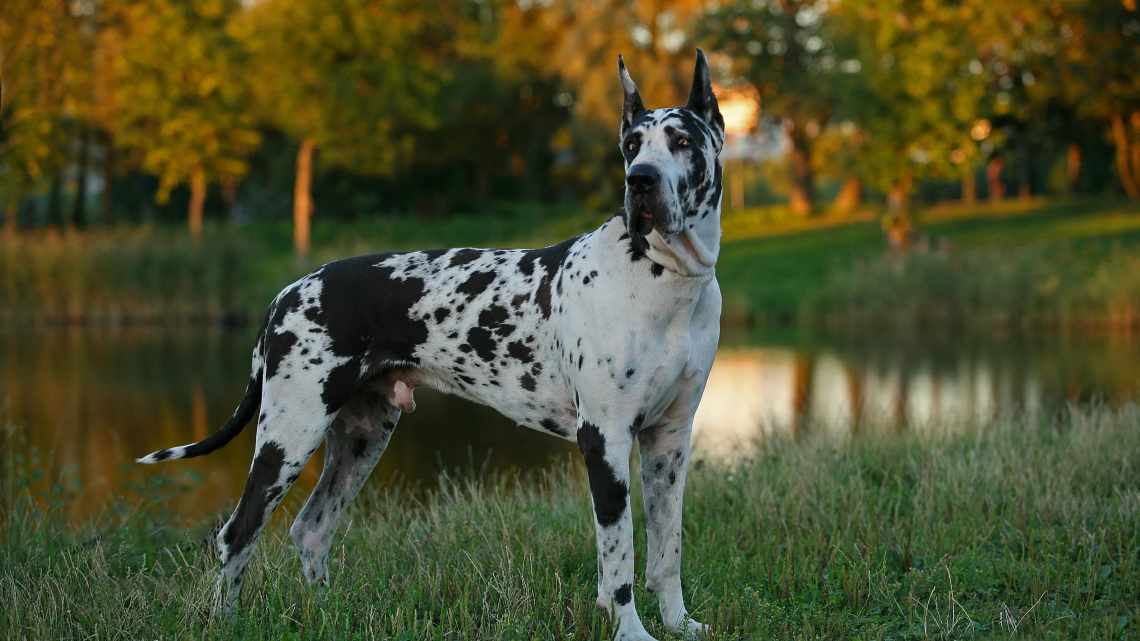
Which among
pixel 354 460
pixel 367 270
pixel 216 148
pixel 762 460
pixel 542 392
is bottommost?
pixel 762 460

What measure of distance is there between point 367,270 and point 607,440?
1329mm

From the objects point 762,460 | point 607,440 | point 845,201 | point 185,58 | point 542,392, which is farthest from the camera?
point 845,201

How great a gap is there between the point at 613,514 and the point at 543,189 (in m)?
44.6

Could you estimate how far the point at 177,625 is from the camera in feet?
14.8

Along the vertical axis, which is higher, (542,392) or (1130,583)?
(542,392)

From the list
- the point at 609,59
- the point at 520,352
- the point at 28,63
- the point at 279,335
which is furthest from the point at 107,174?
the point at 520,352

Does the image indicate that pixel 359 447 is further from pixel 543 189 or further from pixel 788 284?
pixel 543 189

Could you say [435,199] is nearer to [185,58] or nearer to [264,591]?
[185,58]

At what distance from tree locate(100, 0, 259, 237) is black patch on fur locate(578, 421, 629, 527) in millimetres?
29275

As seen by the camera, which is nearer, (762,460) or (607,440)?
(607,440)

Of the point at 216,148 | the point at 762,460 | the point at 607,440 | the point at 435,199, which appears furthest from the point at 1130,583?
the point at 435,199

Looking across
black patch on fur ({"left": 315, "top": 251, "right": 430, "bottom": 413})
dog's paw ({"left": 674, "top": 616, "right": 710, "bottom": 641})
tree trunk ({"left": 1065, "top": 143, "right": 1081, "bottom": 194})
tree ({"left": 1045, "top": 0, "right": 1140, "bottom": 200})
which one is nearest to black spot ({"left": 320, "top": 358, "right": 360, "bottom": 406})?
black patch on fur ({"left": 315, "top": 251, "right": 430, "bottom": 413})

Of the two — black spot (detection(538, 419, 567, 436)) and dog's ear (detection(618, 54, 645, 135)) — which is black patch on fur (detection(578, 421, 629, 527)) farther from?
dog's ear (detection(618, 54, 645, 135))

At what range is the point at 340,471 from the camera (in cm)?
541
